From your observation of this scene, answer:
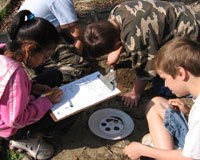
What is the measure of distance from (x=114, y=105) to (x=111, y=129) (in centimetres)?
31

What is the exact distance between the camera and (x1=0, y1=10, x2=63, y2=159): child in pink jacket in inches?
90.0

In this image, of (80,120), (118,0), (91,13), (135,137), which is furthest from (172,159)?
(118,0)

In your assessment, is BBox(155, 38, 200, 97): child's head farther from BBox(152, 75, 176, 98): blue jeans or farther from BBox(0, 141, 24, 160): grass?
BBox(0, 141, 24, 160): grass

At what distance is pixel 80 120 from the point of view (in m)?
3.02

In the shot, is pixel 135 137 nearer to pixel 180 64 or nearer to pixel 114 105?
pixel 114 105

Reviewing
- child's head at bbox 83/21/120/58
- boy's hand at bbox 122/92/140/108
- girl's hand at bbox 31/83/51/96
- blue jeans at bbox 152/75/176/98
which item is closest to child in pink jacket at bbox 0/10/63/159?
girl's hand at bbox 31/83/51/96

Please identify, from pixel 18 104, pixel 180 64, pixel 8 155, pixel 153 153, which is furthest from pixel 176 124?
pixel 8 155

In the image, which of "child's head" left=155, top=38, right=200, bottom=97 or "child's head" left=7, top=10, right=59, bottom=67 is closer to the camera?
"child's head" left=155, top=38, right=200, bottom=97

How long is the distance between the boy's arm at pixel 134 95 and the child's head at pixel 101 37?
1.42 feet

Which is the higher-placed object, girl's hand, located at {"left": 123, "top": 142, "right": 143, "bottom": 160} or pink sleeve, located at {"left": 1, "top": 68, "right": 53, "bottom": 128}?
pink sleeve, located at {"left": 1, "top": 68, "right": 53, "bottom": 128}

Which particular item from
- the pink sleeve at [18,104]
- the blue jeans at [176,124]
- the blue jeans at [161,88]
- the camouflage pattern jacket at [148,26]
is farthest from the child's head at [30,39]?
the blue jeans at [161,88]

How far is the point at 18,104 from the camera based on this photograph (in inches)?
91.0

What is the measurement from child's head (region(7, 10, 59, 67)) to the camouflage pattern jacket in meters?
0.57

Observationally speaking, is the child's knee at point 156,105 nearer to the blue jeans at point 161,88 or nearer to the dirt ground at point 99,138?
the dirt ground at point 99,138
